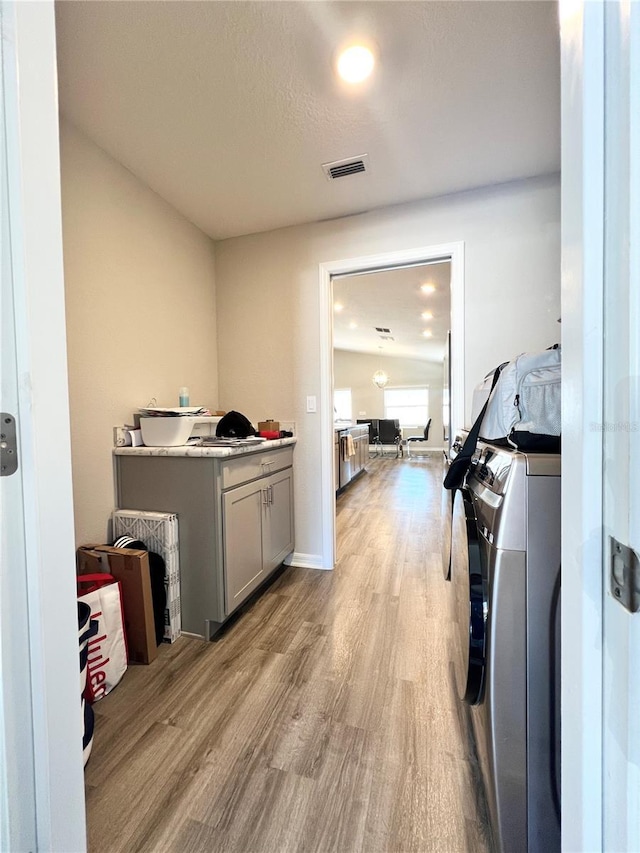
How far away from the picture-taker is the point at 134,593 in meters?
1.50

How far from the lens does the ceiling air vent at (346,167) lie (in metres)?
1.82

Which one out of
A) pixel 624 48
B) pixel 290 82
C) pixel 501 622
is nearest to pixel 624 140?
pixel 624 48

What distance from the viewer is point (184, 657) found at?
1551mm

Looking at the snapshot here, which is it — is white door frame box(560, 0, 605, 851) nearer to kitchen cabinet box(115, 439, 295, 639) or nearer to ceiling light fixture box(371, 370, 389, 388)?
kitchen cabinet box(115, 439, 295, 639)

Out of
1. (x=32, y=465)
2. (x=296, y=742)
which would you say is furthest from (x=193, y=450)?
(x=296, y=742)

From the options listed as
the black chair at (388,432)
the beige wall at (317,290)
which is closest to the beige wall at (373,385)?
the black chair at (388,432)

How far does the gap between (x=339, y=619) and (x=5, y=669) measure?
5.14 ft

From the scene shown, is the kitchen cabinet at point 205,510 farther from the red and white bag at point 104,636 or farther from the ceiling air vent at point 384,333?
the ceiling air vent at point 384,333

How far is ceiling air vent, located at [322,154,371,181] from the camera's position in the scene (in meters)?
1.82

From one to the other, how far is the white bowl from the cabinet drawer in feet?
1.10

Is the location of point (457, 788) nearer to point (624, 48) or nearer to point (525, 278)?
point (624, 48)

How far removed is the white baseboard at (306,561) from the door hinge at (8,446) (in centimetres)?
215

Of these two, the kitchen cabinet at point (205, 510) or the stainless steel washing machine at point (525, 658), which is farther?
the kitchen cabinet at point (205, 510)

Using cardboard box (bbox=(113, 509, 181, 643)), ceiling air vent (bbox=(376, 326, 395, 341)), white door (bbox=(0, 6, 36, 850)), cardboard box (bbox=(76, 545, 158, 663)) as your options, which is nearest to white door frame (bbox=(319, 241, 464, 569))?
cardboard box (bbox=(113, 509, 181, 643))
